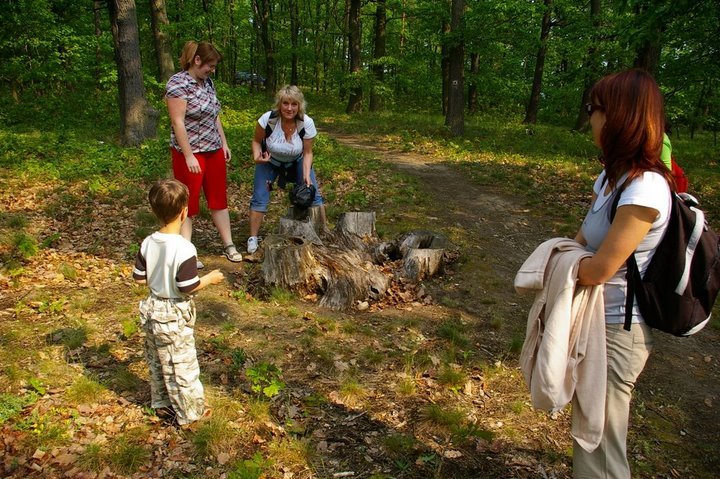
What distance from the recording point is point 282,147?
596cm

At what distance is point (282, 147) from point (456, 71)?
35.9 ft

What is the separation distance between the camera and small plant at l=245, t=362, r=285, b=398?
12.3ft

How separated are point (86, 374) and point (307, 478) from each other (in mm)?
2090

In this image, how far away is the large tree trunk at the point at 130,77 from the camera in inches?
418

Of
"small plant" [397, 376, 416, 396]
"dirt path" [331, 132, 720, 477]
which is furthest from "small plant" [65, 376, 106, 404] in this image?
"dirt path" [331, 132, 720, 477]

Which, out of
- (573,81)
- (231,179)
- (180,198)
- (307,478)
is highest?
(573,81)

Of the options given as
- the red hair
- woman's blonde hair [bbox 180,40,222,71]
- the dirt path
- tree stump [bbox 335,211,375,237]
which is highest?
woman's blonde hair [bbox 180,40,222,71]

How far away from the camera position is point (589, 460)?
228 cm

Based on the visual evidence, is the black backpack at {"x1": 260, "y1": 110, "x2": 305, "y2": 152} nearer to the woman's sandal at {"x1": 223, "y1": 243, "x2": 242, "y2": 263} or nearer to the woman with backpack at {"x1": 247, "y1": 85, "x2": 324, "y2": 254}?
the woman with backpack at {"x1": 247, "y1": 85, "x2": 324, "y2": 254}

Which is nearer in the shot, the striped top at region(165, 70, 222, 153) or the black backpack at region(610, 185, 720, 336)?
the black backpack at region(610, 185, 720, 336)

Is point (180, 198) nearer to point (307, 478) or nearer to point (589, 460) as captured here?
point (307, 478)

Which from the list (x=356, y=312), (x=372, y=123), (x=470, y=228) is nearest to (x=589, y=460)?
(x=356, y=312)

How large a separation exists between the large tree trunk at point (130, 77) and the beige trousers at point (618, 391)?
11.4 metres

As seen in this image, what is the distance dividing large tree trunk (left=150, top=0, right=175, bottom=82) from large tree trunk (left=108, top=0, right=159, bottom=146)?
13.1ft
